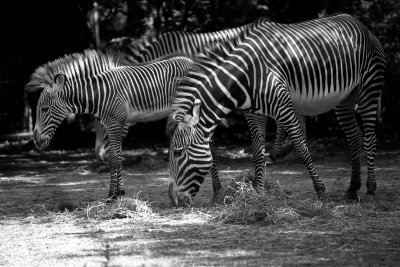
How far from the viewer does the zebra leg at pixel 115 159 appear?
947 cm

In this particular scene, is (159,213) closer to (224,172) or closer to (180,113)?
(180,113)

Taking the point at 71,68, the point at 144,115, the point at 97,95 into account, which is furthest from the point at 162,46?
the point at 97,95

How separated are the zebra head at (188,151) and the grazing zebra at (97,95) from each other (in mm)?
1468

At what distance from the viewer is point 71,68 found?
997 centimetres

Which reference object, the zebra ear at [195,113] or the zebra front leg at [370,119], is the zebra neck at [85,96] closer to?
the zebra ear at [195,113]

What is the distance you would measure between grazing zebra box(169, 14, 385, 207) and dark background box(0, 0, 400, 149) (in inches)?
217

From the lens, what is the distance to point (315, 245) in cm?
656

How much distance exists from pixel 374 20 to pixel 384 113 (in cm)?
222

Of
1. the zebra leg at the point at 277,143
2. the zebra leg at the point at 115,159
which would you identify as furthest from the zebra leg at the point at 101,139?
the zebra leg at the point at 277,143

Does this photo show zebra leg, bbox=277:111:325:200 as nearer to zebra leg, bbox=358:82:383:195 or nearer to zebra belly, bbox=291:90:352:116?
zebra belly, bbox=291:90:352:116

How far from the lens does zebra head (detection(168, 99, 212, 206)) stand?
26.8 feet

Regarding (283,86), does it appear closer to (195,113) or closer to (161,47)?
(195,113)

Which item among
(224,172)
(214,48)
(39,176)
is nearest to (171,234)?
(214,48)

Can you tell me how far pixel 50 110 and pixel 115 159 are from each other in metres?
1.08
